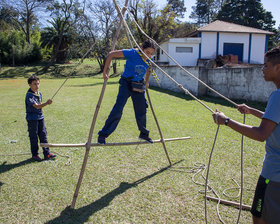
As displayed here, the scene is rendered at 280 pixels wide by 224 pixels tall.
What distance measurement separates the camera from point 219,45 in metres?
24.0

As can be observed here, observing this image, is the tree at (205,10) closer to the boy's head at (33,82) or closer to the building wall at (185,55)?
the building wall at (185,55)

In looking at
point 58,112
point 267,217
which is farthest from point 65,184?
point 58,112

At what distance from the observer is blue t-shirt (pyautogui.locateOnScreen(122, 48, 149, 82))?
11.8 ft

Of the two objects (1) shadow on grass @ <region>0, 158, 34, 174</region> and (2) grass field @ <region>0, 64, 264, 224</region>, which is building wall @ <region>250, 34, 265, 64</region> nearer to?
(2) grass field @ <region>0, 64, 264, 224</region>

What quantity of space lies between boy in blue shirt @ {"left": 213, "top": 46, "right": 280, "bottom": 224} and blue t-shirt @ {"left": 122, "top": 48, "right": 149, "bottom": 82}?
1.94 meters

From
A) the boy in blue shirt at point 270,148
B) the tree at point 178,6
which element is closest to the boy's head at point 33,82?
the boy in blue shirt at point 270,148

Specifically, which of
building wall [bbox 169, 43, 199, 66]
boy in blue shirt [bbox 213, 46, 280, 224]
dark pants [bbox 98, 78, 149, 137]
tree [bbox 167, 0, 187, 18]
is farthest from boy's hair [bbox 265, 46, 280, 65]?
tree [bbox 167, 0, 187, 18]

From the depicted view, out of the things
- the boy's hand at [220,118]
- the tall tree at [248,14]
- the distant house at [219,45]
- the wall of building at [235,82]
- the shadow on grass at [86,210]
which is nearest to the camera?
the boy's hand at [220,118]

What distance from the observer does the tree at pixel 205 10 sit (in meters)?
54.4

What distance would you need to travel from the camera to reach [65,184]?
381cm

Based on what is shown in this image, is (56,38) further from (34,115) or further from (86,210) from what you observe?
(86,210)

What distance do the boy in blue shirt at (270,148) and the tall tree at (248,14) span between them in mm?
43392

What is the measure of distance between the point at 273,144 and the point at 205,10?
6022 centimetres

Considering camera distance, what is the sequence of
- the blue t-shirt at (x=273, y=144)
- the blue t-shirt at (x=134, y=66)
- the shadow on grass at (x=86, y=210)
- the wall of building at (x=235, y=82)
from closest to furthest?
the blue t-shirt at (x=273, y=144), the shadow on grass at (x=86, y=210), the blue t-shirt at (x=134, y=66), the wall of building at (x=235, y=82)
